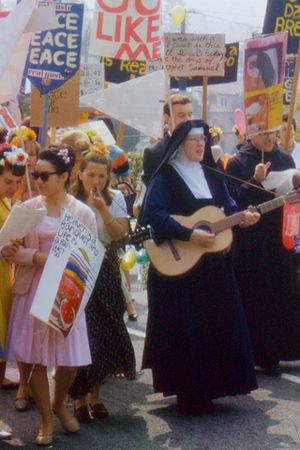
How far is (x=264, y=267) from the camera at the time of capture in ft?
24.2

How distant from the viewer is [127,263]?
9.21 m

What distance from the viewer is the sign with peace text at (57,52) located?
7.40m

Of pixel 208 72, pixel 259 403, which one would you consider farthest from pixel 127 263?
pixel 259 403

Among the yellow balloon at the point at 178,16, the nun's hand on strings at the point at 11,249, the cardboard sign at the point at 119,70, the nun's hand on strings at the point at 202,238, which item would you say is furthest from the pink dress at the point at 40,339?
the yellow balloon at the point at 178,16

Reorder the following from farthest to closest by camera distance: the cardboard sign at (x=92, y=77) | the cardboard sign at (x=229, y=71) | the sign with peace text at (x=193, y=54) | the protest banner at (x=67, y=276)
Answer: the cardboard sign at (x=229, y=71) < the cardboard sign at (x=92, y=77) < the sign with peace text at (x=193, y=54) < the protest banner at (x=67, y=276)

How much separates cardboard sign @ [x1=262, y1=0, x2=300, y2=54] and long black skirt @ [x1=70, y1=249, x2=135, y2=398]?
309 centimetres

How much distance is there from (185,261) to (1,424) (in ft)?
4.76

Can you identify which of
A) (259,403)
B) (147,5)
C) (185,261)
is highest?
(147,5)

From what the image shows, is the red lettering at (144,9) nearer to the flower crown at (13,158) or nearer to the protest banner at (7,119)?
the protest banner at (7,119)

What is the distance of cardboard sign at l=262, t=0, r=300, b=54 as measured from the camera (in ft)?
27.2

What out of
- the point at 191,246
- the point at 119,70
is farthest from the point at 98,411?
the point at 119,70

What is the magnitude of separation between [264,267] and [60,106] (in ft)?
6.70

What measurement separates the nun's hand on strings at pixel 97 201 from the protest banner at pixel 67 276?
64 centimetres

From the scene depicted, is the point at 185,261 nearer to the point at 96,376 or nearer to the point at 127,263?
the point at 96,376
